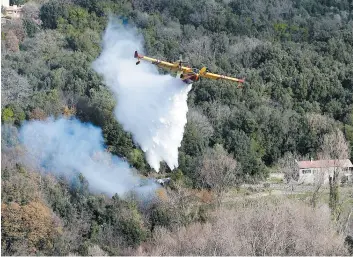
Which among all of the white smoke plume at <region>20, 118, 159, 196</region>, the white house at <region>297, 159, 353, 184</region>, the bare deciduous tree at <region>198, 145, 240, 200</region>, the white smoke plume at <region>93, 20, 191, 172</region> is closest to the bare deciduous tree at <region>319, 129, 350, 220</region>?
the white house at <region>297, 159, 353, 184</region>

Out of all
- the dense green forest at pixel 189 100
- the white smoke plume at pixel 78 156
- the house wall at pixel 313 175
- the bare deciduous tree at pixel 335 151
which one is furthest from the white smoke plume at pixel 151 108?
the bare deciduous tree at pixel 335 151

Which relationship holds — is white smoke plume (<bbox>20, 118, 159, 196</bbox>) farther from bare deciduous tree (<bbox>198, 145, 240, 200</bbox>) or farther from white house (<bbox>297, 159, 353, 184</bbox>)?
white house (<bbox>297, 159, 353, 184</bbox>)

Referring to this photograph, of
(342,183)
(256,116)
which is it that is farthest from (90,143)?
(342,183)

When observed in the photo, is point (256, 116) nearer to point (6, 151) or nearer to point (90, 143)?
point (90, 143)

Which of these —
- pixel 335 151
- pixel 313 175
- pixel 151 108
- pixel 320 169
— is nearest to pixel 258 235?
pixel 151 108

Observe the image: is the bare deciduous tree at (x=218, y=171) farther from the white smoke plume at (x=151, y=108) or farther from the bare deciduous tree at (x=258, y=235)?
the bare deciduous tree at (x=258, y=235)

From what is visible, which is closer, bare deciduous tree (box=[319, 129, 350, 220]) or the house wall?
bare deciduous tree (box=[319, 129, 350, 220])
